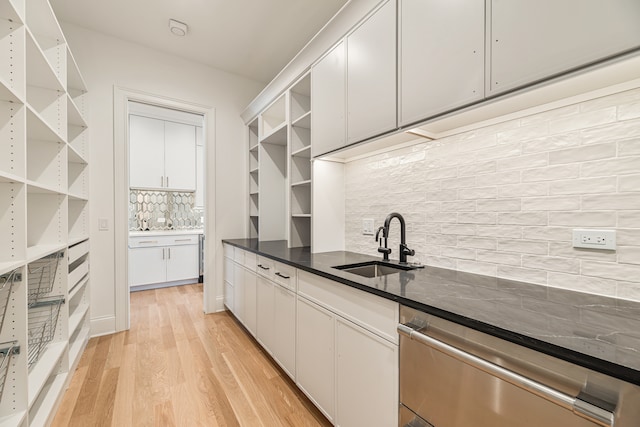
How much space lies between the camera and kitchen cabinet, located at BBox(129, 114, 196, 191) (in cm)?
444

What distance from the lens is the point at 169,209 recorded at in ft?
16.2

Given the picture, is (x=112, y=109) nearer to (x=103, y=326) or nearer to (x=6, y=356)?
(x=103, y=326)

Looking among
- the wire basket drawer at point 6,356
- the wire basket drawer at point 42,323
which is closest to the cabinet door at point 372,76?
the wire basket drawer at point 6,356

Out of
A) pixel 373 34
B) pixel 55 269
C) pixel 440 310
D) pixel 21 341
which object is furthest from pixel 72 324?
pixel 373 34

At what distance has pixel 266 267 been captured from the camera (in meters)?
2.21

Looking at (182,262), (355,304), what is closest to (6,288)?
(355,304)

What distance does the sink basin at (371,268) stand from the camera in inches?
67.7

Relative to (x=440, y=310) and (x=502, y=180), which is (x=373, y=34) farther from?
(x=440, y=310)

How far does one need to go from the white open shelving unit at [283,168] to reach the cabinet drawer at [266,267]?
1.15ft

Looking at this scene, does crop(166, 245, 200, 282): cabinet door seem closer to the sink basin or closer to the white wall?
the white wall

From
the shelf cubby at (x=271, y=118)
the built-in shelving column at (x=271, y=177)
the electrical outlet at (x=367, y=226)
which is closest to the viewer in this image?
the electrical outlet at (x=367, y=226)

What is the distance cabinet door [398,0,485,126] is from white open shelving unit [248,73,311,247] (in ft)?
3.55

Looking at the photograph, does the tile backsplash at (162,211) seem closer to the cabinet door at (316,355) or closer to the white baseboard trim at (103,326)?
the white baseboard trim at (103,326)

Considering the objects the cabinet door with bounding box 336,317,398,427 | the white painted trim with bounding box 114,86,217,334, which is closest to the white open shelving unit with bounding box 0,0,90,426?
the white painted trim with bounding box 114,86,217,334
